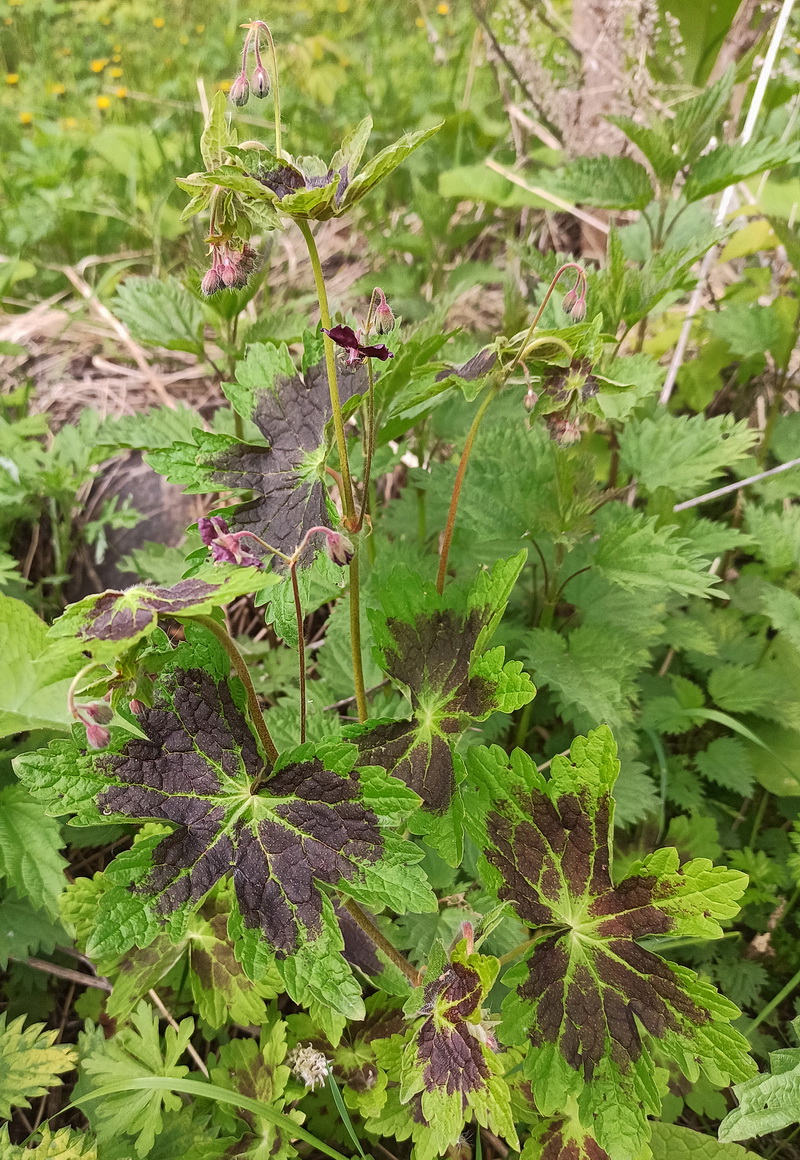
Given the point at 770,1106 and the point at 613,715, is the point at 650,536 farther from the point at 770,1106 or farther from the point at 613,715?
the point at 770,1106

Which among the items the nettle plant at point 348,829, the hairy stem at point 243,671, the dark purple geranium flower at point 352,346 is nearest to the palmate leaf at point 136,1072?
the nettle plant at point 348,829

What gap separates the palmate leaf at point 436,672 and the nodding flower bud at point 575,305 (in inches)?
18.1

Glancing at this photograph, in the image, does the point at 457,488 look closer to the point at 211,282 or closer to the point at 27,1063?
the point at 211,282

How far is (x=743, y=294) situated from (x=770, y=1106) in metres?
2.59

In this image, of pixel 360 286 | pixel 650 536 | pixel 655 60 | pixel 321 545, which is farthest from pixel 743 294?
pixel 321 545

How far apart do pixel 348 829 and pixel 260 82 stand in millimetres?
1171

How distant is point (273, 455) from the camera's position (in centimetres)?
137

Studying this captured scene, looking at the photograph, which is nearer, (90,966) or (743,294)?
(90,966)

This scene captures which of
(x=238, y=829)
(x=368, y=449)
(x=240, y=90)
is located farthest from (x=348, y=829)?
(x=240, y=90)

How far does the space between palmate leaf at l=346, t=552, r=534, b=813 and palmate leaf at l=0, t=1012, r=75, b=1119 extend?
0.92 m

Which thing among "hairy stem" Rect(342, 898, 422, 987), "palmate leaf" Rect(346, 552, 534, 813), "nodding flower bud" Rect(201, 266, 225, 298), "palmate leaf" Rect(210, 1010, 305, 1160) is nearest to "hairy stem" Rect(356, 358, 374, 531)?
"palmate leaf" Rect(346, 552, 534, 813)

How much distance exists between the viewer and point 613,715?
55.5 inches

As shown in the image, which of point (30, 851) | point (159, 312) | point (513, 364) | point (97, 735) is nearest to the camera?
point (97, 735)

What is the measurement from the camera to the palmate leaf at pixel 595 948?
103cm
